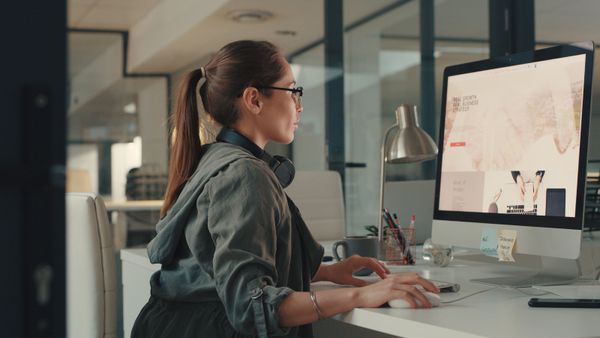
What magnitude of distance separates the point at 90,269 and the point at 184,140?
0.39m

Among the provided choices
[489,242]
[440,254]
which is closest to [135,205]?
[440,254]

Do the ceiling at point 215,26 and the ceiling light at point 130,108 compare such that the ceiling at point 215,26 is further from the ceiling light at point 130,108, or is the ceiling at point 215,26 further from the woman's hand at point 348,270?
the woman's hand at point 348,270

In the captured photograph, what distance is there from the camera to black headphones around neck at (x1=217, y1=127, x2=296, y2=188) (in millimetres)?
1543

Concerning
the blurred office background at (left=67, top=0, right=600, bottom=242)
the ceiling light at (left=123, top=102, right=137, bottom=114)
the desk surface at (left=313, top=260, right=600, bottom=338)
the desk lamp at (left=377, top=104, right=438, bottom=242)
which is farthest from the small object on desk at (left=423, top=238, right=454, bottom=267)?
the ceiling light at (left=123, top=102, right=137, bottom=114)

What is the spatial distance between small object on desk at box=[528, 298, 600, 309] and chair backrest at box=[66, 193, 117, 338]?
3.05 feet

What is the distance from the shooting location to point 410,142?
6.35 feet

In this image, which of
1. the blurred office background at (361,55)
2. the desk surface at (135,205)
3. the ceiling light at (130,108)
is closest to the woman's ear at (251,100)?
the blurred office background at (361,55)

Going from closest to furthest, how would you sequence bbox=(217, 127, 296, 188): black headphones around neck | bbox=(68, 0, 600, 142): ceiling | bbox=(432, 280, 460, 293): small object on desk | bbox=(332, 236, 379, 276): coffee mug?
bbox=(432, 280, 460, 293): small object on desk
bbox=(217, 127, 296, 188): black headphones around neck
bbox=(332, 236, 379, 276): coffee mug
bbox=(68, 0, 600, 142): ceiling

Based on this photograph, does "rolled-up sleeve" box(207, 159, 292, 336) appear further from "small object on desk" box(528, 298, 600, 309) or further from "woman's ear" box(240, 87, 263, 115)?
"small object on desk" box(528, 298, 600, 309)

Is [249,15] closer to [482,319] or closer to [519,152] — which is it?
[519,152]

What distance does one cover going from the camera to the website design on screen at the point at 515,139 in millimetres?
1496
